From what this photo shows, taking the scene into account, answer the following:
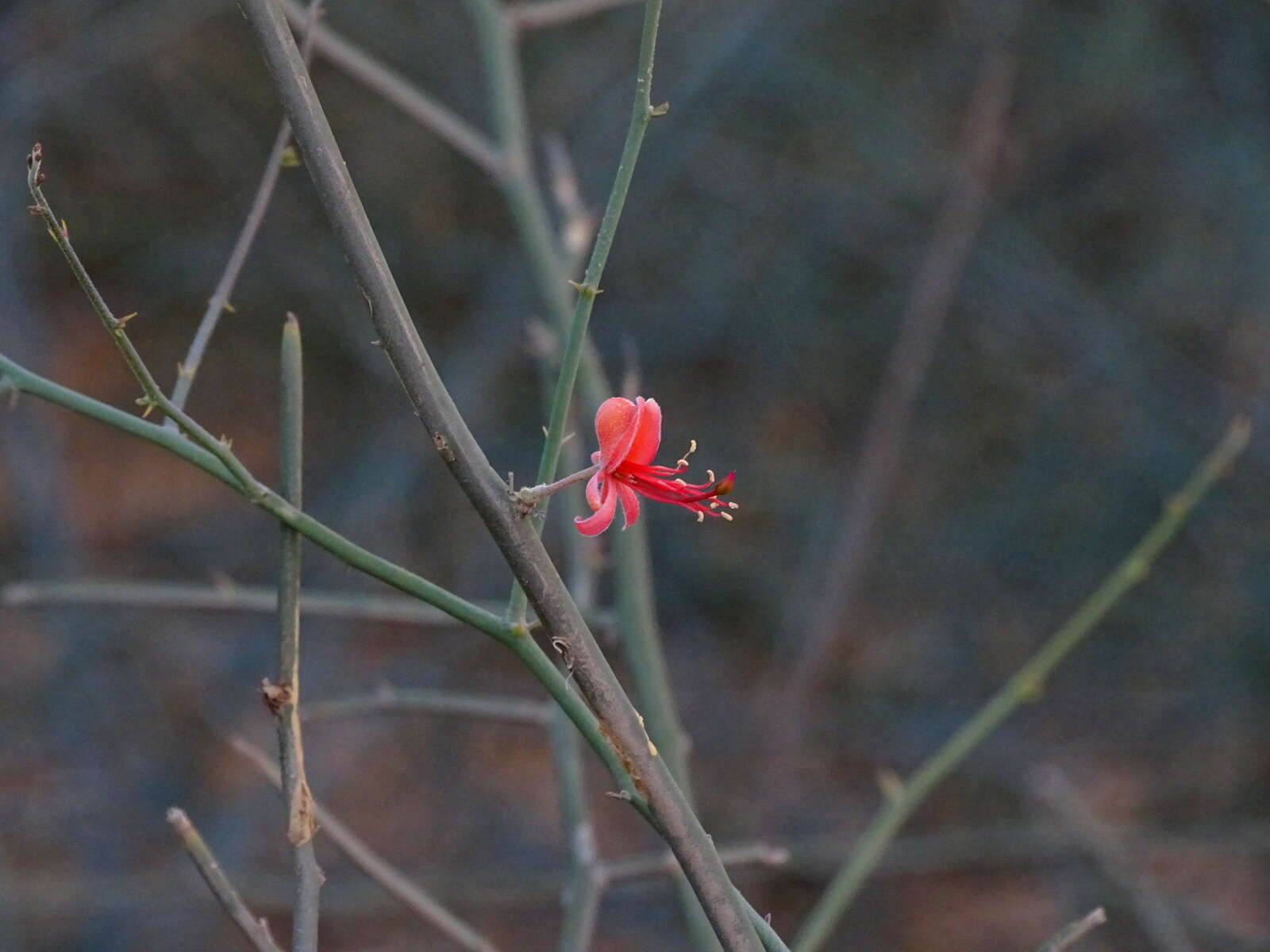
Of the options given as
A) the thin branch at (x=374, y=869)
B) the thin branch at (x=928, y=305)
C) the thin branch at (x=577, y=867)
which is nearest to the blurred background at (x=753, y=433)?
the thin branch at (x=928, y=305)

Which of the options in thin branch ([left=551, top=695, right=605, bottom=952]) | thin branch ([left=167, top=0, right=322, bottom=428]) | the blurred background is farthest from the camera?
the blurred background

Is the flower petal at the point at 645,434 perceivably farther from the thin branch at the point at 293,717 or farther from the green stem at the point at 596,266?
the thin branch at the point at 293,717

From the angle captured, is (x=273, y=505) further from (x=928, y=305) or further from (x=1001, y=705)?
(x=928, y=305)

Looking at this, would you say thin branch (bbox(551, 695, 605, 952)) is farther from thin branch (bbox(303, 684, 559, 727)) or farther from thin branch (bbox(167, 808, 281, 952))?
thin branch (bbox(167, 808, 281, 952))

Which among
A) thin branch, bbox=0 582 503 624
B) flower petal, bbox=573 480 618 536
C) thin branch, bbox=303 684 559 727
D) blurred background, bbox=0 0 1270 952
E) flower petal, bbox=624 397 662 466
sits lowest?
flower petal, bbox=573 480 618 536

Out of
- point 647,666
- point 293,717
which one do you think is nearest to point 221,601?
point 647,666

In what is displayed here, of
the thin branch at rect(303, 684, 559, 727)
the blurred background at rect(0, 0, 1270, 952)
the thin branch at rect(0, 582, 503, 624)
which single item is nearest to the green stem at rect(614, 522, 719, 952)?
the thin branch at rect(303, 684, 559, 727)

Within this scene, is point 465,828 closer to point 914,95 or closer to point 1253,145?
point 914,95
